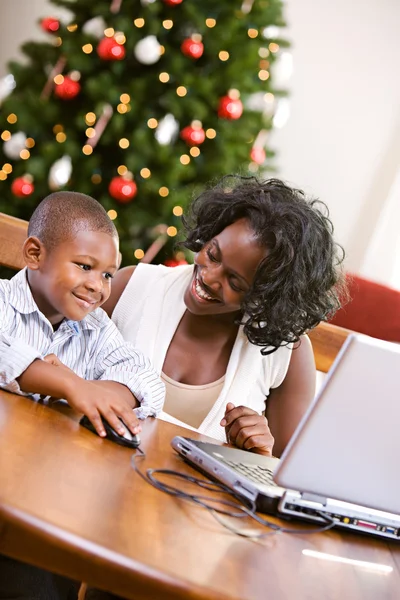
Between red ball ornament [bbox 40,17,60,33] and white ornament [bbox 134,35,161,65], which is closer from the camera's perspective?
white ornament [bbox 134,35,161,65]

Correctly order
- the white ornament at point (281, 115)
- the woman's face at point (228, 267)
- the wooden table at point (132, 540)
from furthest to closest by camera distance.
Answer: the white ornament at point (281, 115) < the woman's face at point (228, 267) < the wooden table at point (132, 540)

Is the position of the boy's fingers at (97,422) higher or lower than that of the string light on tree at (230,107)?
lower

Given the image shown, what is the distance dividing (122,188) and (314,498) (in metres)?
2.63

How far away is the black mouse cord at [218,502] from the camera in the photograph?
2.76 ft

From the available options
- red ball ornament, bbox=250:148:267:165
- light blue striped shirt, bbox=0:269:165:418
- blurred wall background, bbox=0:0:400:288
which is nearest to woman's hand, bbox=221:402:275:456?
light blue striped shirt, bbox=0:269:165:418

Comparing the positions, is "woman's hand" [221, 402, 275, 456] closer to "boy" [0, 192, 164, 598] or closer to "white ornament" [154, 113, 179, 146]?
"boy" [0, 192, 164, 598]

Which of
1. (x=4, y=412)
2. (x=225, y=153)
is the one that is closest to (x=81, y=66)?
(x=225, y=153)

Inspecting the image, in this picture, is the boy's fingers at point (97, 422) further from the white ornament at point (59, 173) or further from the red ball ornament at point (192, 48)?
the red ball ornament at point (192, 48)

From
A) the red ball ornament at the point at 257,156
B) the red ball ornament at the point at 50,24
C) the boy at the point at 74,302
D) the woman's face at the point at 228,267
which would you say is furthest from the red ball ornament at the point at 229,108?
the boy at the point at 74,302

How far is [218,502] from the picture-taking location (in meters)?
0.90

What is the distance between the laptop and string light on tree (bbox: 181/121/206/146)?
2.66m

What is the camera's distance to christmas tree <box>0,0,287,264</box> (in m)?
3.44

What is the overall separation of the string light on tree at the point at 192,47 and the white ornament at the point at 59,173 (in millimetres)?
747

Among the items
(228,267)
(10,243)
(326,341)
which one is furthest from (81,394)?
(326,341)
